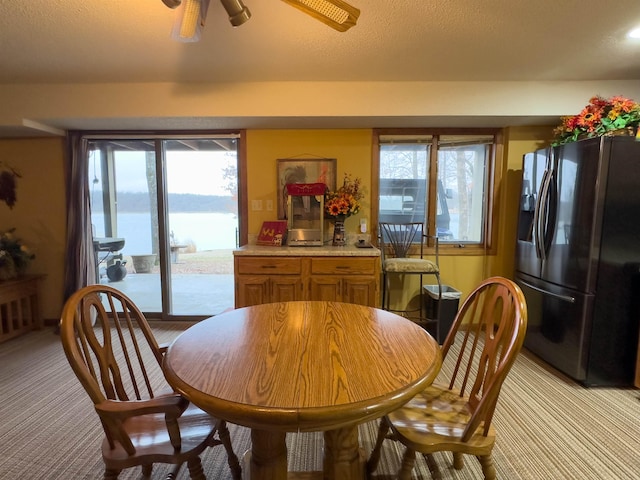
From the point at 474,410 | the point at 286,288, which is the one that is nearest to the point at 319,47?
the point at 286,288

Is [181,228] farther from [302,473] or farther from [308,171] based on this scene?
[302,473]

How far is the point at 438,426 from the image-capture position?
1209 millimetres

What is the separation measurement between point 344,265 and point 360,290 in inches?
10.3

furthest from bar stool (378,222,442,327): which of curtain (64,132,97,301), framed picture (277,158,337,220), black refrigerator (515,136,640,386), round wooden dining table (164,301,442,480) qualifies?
curtain (64,132,97,301)

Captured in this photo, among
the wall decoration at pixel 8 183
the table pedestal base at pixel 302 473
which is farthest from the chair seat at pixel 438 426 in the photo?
the wall decoration at pixel 8 183

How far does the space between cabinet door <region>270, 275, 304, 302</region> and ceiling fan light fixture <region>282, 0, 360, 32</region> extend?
6.37 feet

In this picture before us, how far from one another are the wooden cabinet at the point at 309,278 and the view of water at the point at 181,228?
2.88ft

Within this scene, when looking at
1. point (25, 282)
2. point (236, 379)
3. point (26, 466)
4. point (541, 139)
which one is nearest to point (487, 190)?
point (541, 139)

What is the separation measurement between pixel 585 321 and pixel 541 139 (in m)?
1.81

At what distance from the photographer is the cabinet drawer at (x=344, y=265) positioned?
9.32 ft

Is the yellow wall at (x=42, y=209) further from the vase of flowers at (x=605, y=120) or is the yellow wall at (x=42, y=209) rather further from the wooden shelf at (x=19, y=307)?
the vase of flowers at (x=605, y=120)

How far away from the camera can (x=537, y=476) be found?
61.7 inches

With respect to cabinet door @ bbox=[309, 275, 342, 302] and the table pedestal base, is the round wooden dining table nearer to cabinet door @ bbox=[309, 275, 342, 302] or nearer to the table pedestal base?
the table pedestal base

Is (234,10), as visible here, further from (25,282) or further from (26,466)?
(25,282)
